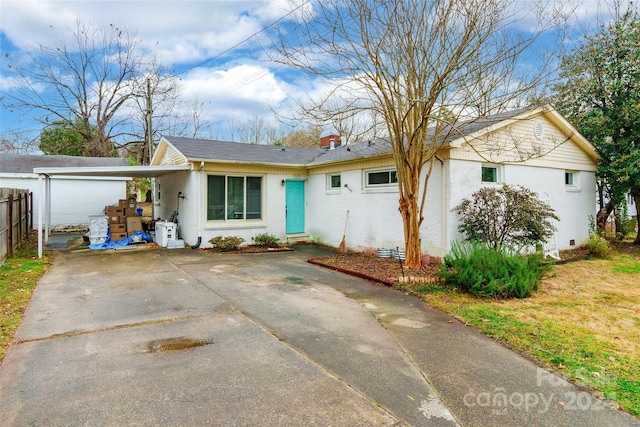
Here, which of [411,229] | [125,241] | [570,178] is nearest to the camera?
[411,229]

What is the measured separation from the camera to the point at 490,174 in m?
9.26

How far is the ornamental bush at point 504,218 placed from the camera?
786 centimetres

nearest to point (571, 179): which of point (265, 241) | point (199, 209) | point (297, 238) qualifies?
point (297, 238)

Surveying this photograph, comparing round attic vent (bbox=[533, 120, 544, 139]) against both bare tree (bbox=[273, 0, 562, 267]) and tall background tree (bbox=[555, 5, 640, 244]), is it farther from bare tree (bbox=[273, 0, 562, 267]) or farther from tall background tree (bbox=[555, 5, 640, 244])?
bare tree (bbox=[273, 0, 562, 267])

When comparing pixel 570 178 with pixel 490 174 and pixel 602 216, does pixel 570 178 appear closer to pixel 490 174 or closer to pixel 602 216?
pixel 602 216

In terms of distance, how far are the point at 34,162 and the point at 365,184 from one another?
57.9 feet

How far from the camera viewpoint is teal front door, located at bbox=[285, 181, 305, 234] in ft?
41.7

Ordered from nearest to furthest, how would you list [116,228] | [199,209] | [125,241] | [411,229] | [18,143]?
1. [411,229]
2. [199,209]
3. [125,241]
4. [116,228]
5. [18,143]

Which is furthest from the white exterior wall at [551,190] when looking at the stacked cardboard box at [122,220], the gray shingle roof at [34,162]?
the gray shingle roof at [34,162]

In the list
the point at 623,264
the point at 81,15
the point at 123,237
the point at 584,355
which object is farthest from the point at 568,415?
the point at 81,15

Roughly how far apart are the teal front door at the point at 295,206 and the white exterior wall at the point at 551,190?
603cm

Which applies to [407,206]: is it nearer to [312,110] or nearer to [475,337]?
[312,110]

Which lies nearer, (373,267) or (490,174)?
(373,267)

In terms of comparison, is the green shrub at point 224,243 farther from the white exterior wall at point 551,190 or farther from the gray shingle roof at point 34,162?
the gray shingle roof at point 34,162
